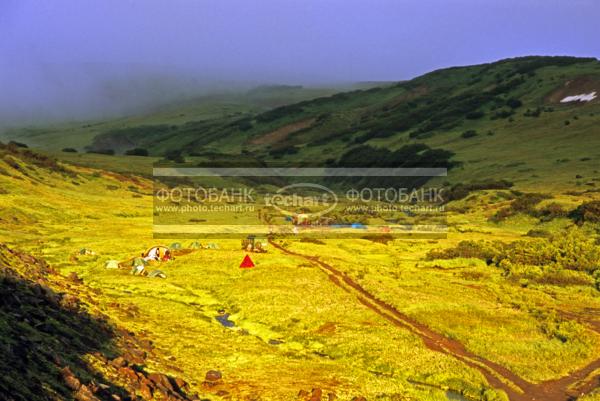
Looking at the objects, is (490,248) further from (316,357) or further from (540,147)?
(540,147)

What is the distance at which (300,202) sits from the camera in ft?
346

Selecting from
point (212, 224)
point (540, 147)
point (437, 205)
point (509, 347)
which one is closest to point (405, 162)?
point (540, 147)

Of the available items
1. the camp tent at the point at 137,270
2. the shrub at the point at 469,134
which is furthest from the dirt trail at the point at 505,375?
the shrub at the point at 469,134

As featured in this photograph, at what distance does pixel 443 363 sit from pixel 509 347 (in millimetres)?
4482

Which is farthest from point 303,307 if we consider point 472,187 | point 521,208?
point 472,187

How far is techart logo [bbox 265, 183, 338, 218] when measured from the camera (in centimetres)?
8875

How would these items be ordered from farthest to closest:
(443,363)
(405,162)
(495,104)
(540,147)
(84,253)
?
(495,104) < (405,162) < (540,147) < (84,253) < (443,363)

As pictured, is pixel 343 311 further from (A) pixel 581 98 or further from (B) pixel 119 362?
(A) pixel 581 98

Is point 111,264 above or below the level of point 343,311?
above

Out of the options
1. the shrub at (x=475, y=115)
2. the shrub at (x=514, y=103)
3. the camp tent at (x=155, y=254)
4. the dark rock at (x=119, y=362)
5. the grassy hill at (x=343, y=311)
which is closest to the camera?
the dark rock at (x=119, y=362)

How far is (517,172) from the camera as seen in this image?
99.4 metres

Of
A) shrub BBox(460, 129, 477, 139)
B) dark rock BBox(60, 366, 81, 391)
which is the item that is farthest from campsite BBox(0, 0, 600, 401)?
shrub BBox(460, 129, 477, 139)

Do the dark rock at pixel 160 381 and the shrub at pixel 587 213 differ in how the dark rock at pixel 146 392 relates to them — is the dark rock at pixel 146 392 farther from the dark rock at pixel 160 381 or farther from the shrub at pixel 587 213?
the shrub at pixel 587 213

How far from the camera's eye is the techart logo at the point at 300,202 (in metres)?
88.8
